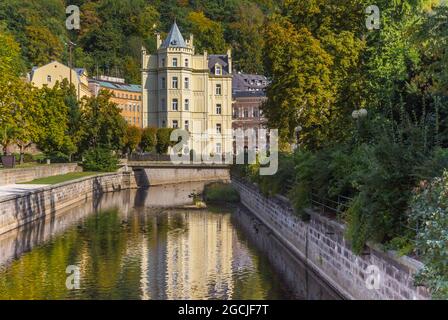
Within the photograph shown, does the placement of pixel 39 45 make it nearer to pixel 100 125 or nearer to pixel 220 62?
pixel 220 62

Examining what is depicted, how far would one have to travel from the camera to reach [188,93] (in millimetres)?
98125

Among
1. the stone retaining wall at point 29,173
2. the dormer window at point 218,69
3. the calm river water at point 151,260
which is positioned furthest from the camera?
the dormer window at point 218,69

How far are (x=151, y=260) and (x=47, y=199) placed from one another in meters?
19.0

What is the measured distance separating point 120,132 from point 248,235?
44.3 metres

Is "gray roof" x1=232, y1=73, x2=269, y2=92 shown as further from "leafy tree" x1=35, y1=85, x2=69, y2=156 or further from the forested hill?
"leafy tree" x1=35, y1=85, x2=69, y2=156

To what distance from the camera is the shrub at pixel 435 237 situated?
1214cm

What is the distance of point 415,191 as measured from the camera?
15.0 metres

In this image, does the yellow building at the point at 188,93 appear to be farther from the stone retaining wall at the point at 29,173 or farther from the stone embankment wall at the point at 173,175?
the stone retaining wall at the point at 29,173

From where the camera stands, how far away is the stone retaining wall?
1935 inches

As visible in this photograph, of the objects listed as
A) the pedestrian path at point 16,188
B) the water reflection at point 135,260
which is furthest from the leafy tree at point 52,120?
the water reflection at point 135,260

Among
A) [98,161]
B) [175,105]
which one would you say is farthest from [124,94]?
[98,161]

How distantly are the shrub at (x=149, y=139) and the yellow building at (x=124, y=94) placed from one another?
2512 cm
